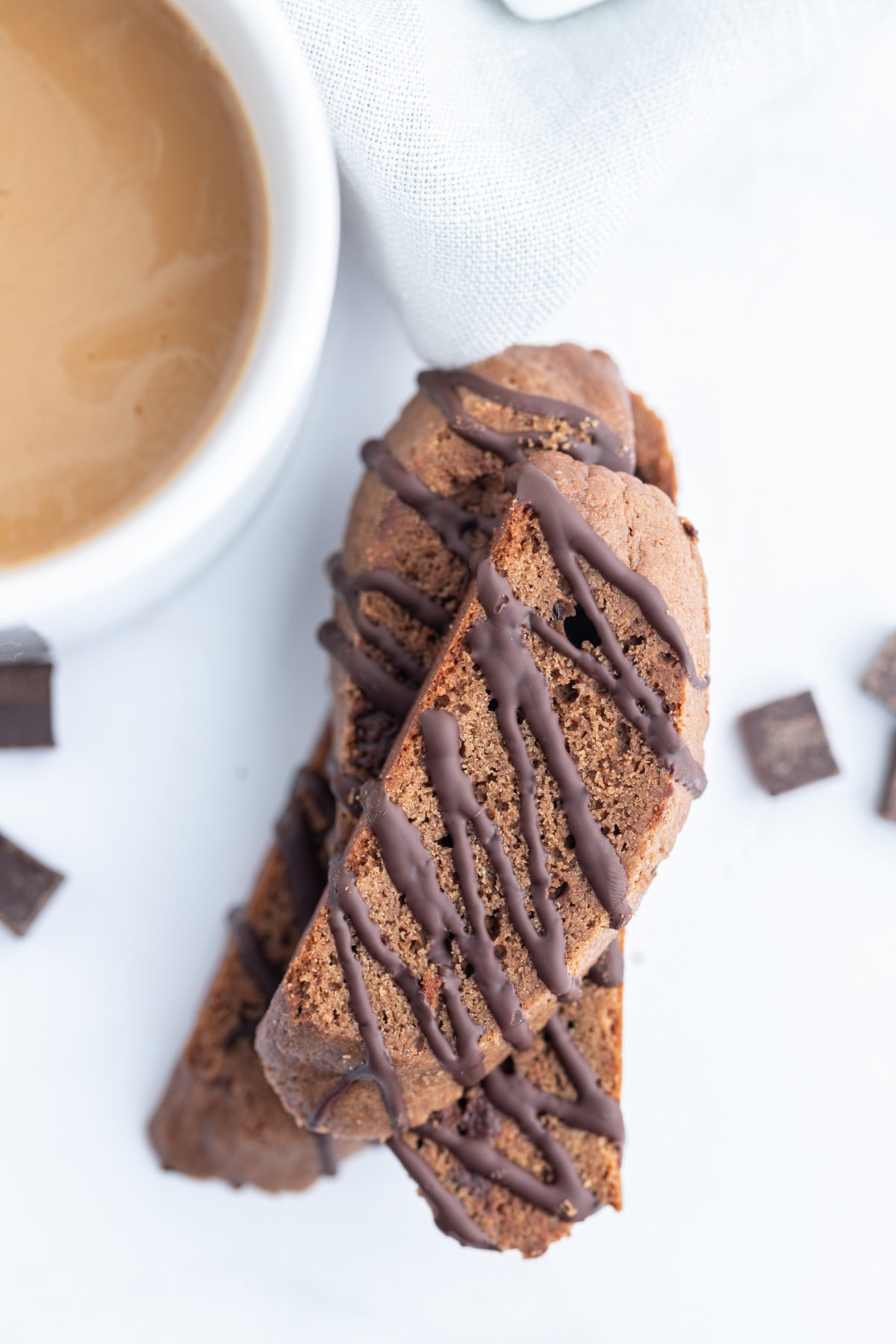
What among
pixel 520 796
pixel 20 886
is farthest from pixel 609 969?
pixel 20 886

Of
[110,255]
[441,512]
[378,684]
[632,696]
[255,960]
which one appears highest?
[110,255]

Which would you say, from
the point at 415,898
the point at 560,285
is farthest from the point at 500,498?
the point at 415,898

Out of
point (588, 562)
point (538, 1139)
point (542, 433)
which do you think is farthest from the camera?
point (538, 1139)

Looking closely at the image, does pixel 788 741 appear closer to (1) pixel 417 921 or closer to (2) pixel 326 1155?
(1) pixel 417 921

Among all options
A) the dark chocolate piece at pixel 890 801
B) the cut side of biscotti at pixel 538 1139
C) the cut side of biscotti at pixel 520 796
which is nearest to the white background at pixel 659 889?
the dark chocolate piece at pixel 890 801

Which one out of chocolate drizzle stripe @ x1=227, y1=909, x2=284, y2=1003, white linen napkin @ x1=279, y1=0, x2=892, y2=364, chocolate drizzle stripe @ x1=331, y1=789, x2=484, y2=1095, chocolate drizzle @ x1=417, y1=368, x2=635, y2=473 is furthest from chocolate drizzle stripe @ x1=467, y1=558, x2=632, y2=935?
chocolate drizzle stripe @ x1=227, y1=909, x2=284, y2=1003

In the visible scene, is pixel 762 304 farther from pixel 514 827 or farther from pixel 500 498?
pixel 514 827

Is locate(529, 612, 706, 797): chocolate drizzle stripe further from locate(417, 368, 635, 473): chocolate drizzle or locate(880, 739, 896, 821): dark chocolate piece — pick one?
locate(880, 739, 896, 821): dark chocolate piece
